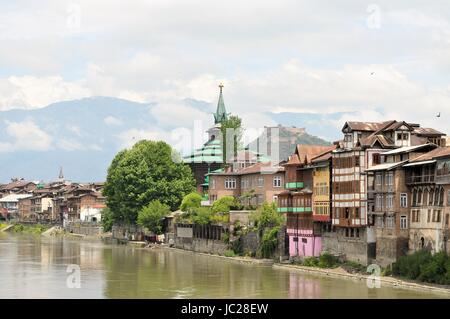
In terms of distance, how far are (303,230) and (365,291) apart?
2171 centimetres

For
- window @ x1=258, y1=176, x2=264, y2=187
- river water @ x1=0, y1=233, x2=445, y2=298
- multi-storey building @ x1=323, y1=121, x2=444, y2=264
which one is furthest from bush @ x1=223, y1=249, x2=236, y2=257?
multi-storey building @ x1=323, y1=121, x2=444, y2=264

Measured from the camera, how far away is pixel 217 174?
112 metres

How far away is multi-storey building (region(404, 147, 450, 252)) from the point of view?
63062 mm

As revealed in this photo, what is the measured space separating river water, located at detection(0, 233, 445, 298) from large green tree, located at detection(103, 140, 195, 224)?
24860 mm

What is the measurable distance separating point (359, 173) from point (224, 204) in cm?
3016

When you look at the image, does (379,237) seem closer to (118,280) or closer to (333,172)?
(333,172)

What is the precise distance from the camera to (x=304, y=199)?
82312 millimetres

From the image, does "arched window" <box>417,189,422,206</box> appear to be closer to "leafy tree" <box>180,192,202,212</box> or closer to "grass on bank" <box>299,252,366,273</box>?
"grass on bank" <box>299,252,366,273</box>

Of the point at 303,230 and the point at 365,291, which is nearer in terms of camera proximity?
the point at 365,291

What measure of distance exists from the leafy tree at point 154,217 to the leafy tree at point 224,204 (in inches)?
632

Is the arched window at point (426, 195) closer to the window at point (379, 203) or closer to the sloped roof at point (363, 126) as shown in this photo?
the window at point (379, 203)

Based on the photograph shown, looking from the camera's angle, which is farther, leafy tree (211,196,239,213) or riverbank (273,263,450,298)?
leafy tree (211,196,239,213)

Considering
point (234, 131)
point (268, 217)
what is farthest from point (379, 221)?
point (234, 131)
